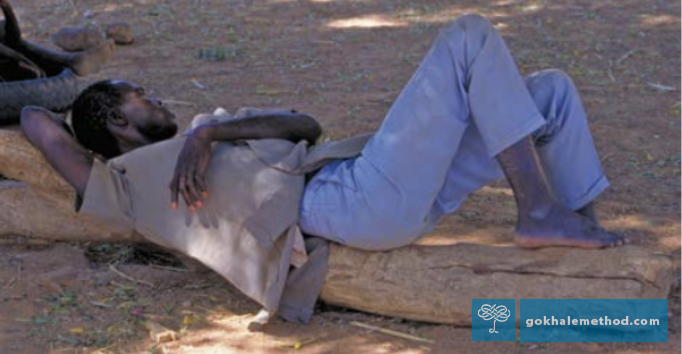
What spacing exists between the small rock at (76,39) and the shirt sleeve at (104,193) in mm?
3148

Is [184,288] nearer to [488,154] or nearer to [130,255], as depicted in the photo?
[130,255]

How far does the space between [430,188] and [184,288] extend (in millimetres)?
Answer: 947

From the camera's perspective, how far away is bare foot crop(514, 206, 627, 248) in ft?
9.87

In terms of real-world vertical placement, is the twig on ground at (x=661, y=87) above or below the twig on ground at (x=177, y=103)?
below

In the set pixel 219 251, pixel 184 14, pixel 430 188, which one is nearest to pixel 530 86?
pixel 430 188

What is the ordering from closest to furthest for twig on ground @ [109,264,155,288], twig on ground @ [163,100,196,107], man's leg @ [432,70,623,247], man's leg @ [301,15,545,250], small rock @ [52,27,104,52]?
man's leg @ [301,15,545,250]
man's leg @ [432,70,623,247]
twig on ground @ [109,264,155,288]
twig on ground @ [163,100,196,107]
small rock @ [52,27,104,52]

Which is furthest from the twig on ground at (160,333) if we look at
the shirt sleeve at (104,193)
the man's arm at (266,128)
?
the man's arm at (266,128)

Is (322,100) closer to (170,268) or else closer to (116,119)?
(170,268)

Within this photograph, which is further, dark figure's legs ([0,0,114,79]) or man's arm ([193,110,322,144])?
dark figure's legs ([0,0,114,79])

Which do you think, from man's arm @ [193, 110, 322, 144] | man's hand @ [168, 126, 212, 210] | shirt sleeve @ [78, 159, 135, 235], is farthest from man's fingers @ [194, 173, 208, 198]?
shirt sleeve @ [78, 159, 135, 235]

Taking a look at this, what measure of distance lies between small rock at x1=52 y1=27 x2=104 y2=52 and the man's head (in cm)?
291

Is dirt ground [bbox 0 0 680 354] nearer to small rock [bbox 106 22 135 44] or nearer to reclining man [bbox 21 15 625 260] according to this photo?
small rock [bbox 106 22 135 44]

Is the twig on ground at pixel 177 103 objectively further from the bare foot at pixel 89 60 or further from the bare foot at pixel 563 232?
the bare foot at pixel 563 232

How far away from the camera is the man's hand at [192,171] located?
3.10 meters
